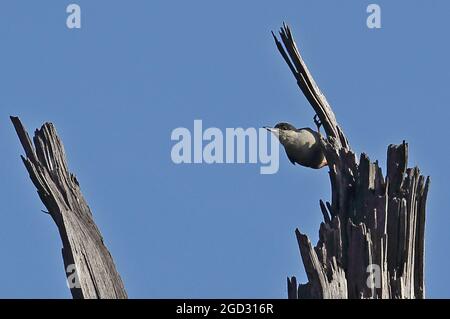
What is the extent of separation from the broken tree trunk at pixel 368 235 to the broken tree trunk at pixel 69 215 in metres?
1.89

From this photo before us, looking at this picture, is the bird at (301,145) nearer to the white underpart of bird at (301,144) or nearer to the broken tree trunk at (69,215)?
the white underpart of bird at (301,144)

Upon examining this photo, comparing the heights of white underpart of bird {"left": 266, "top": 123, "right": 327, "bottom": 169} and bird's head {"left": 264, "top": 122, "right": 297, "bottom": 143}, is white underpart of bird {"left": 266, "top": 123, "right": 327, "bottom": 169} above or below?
below

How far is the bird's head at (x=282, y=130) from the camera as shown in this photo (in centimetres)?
2075

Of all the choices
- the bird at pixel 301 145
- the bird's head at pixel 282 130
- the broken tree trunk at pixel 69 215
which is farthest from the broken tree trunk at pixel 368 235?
the bird's head at pixel 282 130

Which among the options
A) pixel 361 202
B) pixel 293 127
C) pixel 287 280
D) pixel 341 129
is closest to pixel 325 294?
pixel 287 280

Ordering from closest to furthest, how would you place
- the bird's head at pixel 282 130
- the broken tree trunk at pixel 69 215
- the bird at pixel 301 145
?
the broken tree trunk at pixel 69 215 → the bird at pixel 301 145 → the bird's head at pixel 282 130

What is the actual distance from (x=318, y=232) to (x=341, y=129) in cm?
175

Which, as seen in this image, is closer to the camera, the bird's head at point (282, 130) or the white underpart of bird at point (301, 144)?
the white underpart of bird at point (301, 144)

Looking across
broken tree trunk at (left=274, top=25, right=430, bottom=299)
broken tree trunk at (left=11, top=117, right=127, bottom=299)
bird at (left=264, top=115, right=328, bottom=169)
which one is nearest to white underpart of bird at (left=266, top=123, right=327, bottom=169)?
bird at (left=264, top=115, right=328, bottom=169)

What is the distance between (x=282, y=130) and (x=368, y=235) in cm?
507

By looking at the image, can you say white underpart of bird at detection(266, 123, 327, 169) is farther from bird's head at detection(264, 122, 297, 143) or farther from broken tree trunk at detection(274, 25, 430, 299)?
broken tree trunk at detection(274, 25, 430, 299)

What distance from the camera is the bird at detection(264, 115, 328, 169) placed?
19.7 meters

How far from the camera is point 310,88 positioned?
17.7 m
